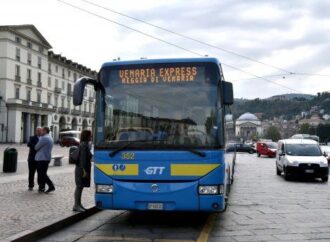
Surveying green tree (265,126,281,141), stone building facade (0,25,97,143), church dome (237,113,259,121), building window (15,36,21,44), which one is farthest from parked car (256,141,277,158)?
church dome (237,113,259,121)

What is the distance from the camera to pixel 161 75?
8.84m

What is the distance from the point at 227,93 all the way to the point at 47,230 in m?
3.83

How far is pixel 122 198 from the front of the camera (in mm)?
8477

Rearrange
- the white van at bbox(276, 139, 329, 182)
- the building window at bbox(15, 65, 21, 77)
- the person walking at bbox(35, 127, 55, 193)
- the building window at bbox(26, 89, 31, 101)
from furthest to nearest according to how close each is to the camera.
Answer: the building window at bbox(26, 89, 31, 101) → the building window at bbox(15, 65, 21, 77) → the white van at bbox(276, 139, 329, 182) → the person walking at bbox(35, 127, 55, 193)

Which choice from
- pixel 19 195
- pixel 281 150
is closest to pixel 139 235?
pixel 19 195

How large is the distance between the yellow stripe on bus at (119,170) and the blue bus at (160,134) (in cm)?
2

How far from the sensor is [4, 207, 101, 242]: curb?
7.14 m

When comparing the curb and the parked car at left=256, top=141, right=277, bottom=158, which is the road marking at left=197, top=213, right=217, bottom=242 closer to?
the curb

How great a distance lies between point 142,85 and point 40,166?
16.7ft

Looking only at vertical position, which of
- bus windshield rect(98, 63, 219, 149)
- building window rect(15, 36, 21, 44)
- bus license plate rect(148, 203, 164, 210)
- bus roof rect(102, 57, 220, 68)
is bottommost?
bus license plate rect(148, 203, 164, 210)

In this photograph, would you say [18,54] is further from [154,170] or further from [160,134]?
[154,170]

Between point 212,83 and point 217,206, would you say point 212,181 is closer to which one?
point 217,206

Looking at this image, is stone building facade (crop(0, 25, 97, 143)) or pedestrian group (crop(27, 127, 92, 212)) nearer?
pedestrian group (crop(27, 127, 92, 212))

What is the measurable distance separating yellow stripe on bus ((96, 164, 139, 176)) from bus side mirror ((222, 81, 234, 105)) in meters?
1.94
